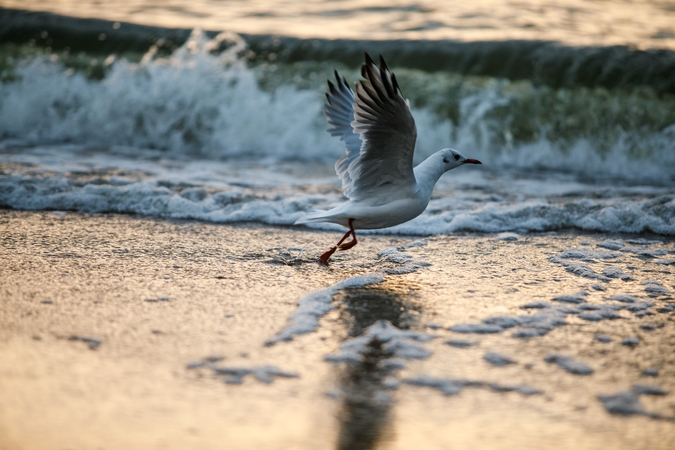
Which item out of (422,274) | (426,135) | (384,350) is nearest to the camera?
(384,350)

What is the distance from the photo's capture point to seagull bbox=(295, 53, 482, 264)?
3785mm

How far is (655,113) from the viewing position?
27.8 feet

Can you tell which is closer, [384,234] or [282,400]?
[282,400]

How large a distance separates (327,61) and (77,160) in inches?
165

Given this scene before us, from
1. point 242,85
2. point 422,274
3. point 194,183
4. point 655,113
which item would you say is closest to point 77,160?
point 194,183

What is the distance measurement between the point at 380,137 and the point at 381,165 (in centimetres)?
22

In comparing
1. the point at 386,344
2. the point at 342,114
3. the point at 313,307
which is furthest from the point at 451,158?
the point at 386,344

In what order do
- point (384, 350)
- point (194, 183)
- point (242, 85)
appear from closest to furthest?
point (384, 350)
point (194, 183)
point (242, 85)

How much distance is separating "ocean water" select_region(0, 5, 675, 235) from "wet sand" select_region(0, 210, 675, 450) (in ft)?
4.06

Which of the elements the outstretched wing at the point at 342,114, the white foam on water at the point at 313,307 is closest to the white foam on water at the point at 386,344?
the white foam on water at the point at 313,307

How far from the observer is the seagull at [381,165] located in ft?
12.4

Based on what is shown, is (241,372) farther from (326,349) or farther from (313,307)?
(313,307)

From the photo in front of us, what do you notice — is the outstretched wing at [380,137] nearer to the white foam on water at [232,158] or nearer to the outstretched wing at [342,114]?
the outstretched wing at [342,114]

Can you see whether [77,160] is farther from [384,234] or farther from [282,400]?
[282,400]
